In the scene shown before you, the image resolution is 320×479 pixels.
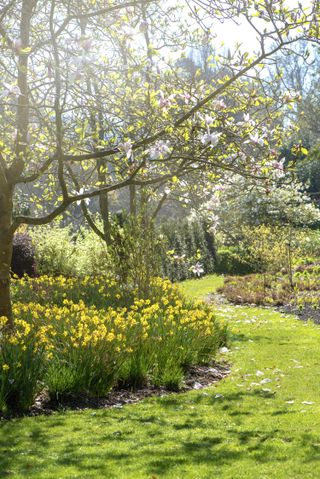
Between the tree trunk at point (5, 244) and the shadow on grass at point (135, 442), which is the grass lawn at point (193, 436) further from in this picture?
the tree trunk at point (5, 244)

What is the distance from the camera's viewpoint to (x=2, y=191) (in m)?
7.93

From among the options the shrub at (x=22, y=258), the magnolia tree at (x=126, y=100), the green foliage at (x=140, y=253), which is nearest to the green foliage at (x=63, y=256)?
the shrub at (x=22, y=258)

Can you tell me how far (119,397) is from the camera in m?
7.40

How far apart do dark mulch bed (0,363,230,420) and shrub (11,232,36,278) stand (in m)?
9.19

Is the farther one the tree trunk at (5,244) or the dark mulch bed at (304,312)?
the dark mulch bed at (304,312)

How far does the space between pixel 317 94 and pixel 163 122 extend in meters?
43.2

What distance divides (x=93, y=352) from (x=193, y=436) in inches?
79.3

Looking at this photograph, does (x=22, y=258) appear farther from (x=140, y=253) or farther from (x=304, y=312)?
(x=304, y=312)

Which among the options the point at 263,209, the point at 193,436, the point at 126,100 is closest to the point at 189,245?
the point at 263,209

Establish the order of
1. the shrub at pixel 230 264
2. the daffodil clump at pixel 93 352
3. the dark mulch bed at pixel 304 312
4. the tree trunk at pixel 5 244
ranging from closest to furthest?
the daffodil clump at pixel 93 352 < the tree trunk at pixel 5 244 < the dark mulch bed at pixel 304 312 < the shrub at pixel 230 264

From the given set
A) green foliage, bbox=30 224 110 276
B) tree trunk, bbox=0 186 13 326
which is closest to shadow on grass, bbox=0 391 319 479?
tree trunk, bbox=0 186 13 326

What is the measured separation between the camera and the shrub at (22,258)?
17.0m

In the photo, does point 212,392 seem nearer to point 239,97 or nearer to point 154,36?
point 239,97

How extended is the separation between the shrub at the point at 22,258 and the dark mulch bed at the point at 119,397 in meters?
9.19
